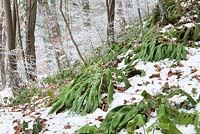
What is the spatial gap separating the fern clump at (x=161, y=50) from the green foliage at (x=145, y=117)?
5.41 ft

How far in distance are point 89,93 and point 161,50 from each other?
1.70m

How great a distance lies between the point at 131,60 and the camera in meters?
5.92

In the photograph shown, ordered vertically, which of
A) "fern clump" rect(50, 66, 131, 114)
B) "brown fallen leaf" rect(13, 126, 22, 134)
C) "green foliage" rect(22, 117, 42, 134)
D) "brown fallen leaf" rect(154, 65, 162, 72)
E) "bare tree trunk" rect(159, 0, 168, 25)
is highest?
"bare tree trunk" rect(159, 0, 168, 25)

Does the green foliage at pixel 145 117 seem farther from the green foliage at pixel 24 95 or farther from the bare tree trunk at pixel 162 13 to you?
the green foliage at pixel 24 95

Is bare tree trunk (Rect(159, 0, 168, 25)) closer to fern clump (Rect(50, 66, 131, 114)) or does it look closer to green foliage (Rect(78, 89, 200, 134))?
fern clump (Rect(50, 66, 131, 114))

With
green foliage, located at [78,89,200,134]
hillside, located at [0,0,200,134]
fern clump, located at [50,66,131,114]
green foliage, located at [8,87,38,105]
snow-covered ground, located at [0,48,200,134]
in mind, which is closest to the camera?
green foliage, located at [78,89,200,134]

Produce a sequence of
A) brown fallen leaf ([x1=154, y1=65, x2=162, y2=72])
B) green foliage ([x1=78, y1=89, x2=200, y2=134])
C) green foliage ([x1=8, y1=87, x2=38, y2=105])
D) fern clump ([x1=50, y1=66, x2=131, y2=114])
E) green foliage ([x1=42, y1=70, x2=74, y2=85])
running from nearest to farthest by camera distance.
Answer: green foliage ([x1=78, y1=89, x2=200, y2=134]) → fern clump ([x1=50, y1=66, x2=131, y2=114]) → brown fallen leaf ([x1=154, y1=65, x2=162, y2=72]) → green foliage ([x1=8, y1=87, x2=38, y2=105]) → green foliage ([x1=42, y1=70, x2=74, y2=85])

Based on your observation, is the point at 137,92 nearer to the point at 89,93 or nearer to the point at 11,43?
the point at 89,93

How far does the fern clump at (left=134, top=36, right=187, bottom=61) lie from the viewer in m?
5.39

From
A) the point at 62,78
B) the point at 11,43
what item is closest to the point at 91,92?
the point at 62,78

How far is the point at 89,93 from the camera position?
472 centimetres

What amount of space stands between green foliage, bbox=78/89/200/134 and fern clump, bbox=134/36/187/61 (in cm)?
165

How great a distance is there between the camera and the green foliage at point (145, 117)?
126 inches

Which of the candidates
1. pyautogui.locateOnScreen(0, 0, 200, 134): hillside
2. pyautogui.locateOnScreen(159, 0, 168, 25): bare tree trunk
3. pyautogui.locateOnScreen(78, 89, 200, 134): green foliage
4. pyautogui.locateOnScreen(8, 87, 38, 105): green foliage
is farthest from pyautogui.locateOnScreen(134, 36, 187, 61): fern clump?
pyautogui.locateOnScreen(8, 87, 38, 105): green foliage
